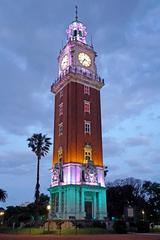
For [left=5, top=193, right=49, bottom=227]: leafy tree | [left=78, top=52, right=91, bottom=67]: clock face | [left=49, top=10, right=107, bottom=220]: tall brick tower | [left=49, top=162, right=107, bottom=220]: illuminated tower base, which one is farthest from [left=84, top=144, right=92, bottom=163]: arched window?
[left=5, top=193, right=49, bottom=227]: leafy tree

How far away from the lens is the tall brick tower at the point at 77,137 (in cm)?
5531

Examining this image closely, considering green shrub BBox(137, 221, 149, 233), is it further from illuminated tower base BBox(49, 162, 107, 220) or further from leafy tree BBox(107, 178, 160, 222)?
leafy tree BBox(107, 178, 160, 222)

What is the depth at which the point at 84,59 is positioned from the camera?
6775cm

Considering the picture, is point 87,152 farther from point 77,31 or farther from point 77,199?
point 77,31

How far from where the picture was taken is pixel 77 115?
200 ft

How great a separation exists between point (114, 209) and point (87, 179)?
24.7m

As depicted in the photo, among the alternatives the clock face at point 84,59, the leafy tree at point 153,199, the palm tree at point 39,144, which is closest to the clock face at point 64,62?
the clock face at point 84,59

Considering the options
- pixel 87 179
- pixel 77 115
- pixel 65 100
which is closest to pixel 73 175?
pixel 87 179

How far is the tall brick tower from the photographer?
181 ft

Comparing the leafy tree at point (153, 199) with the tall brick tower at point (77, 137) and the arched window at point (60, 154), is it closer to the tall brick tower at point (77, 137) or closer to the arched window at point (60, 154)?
the tall brick tower at point (77, 137)

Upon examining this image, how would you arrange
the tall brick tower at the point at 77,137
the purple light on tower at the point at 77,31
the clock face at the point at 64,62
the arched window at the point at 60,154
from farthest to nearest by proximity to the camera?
the purple light on tower at the point at 77,31 < the clock face at the point at 64,62 < the arched window at the point at 60,154 < the tall brick tower at the point at 77,137

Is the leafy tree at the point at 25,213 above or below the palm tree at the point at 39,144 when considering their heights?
below

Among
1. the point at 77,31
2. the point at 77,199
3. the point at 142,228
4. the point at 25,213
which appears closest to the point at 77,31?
the point at 77,31

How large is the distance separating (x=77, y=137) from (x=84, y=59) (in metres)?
18.2
